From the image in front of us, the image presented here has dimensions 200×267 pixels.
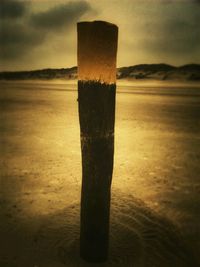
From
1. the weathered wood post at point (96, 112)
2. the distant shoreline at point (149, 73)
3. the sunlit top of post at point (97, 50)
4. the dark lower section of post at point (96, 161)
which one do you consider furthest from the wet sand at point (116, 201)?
the distant shoreline at point (149, 73)

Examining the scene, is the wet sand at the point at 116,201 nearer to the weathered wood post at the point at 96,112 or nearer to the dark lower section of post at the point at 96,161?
the dark lower section of post at the point at 96,161

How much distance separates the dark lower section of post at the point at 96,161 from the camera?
2.81 m

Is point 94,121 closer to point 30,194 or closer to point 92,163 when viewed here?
point 92,163

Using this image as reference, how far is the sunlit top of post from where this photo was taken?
2.69 m

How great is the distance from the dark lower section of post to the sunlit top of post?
96mm

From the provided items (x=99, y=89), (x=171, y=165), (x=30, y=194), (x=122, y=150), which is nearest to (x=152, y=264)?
(x=99, y=89)

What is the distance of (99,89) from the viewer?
2768mm

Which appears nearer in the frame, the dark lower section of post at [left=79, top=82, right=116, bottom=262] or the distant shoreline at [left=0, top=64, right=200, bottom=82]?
the dark lower section of post at [left=79, top=82, right=116, bottom=262]

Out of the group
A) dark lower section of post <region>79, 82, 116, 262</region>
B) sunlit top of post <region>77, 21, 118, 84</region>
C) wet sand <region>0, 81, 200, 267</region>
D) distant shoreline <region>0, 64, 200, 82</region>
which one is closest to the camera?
sunlit top of post <region>77, 21, 118, 84</region>

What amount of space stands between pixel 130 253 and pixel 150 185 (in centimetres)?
233

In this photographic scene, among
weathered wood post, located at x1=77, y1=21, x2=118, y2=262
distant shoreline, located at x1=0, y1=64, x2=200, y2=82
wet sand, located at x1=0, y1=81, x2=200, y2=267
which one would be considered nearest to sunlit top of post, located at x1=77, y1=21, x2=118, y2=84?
weathered wood post, located at x1=77, y1=21, x2=118, y2=262

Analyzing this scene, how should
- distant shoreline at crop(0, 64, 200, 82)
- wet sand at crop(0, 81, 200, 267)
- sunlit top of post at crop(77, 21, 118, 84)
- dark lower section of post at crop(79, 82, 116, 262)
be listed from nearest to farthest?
sunlit top of post at crop(77, 21, 118, 84)
dark lower section of post at crop(79, 82, 116, 262)
wet sand at crop(0, 81, 200, 267)
distant shoreline at crop(0, 64, 200, 82)

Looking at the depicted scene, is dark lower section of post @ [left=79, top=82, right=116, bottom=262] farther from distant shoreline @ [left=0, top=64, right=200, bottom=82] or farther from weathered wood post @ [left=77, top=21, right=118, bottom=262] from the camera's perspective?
distant shoreline @ [left=0, top=64, right=200, bottom=82]

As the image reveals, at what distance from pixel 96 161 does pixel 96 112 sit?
51 centimetres
